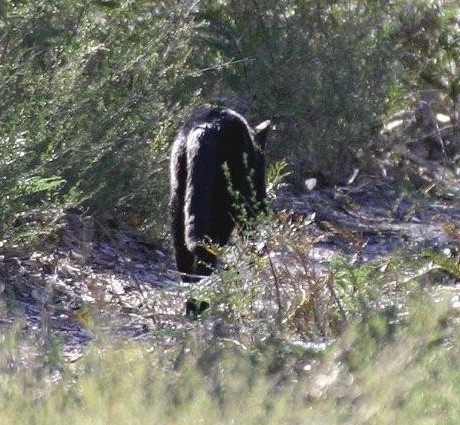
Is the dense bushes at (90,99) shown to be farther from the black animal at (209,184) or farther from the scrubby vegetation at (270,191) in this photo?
the black animal at (209,184)

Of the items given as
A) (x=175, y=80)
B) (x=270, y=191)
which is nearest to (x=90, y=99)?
(x=175, y=80)

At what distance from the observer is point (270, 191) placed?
8750 mm

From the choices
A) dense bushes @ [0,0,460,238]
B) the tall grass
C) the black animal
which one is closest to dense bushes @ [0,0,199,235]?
dense bushes @ [0,0,460,238]

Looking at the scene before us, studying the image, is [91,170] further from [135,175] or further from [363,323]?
[363,323]

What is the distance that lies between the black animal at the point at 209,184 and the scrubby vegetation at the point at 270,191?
0.25 meters

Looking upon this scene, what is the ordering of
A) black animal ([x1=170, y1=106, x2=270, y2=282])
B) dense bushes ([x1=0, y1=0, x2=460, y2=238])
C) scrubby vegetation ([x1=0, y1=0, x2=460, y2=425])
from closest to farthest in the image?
scrubby vegetation ([x1=0, y1=0, x2=460, y2=425]), black animal ([x1=170, y1=106, x2=270, y2=282]), dense bushes ([x1=0, y1=0, x2=460, y2=238])

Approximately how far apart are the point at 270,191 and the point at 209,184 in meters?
1.83

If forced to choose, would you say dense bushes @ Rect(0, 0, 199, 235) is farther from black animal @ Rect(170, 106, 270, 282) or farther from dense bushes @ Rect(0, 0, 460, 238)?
black animal @ Rect(170, 106, 270, 282)

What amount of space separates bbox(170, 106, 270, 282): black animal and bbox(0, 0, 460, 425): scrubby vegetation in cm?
25

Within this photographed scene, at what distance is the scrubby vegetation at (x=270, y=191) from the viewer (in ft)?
14.5

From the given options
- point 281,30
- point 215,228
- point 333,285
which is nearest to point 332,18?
point 281,30

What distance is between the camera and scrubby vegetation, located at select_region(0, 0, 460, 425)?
443 centimetres

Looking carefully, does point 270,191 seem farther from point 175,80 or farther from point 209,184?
point 209,184

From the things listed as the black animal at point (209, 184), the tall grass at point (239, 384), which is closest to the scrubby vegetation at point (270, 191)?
the tall grass at point (239, 384)
